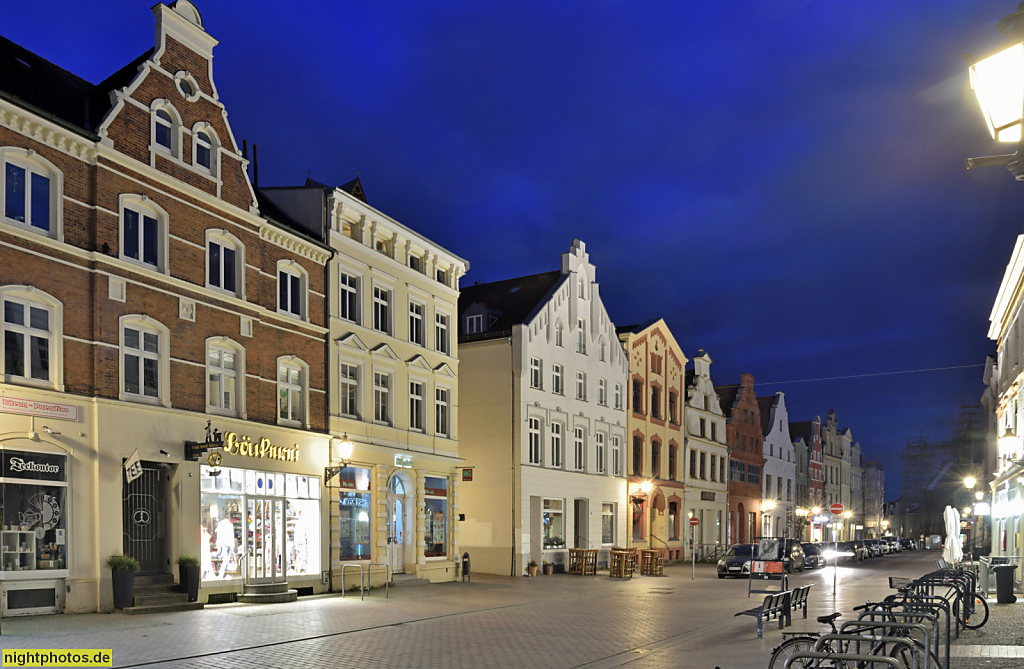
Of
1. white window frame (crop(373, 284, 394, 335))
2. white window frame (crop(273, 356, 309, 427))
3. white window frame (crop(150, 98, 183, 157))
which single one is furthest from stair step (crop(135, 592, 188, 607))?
white window frame (crop(373, 284, 394, 335))

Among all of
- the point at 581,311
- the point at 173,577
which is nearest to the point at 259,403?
the point at 173,577

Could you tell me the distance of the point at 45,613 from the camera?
18.1 meters

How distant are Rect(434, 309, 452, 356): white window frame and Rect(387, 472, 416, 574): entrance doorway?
5.22 meters

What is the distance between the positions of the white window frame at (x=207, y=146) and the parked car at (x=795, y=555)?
2967 cm

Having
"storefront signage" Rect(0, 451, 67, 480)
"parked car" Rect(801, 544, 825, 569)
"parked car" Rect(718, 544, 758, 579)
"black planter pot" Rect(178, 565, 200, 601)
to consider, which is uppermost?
"storefront signage" Rect(0, 451, 67, 480)

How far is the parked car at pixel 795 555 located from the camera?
42.2 m

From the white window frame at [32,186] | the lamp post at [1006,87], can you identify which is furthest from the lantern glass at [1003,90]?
the white window frame at [32,186]

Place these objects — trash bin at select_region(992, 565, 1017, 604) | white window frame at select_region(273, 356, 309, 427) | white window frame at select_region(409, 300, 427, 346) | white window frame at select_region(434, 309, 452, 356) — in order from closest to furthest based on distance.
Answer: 1. trash bin at select_region(992, 565, 1017, 604)
2. white window frame at select_region(273, 356, 309, 427)
3. white window frame at select_region(409, 300, 427, 346)
4. white window frame at select_region(434, 309, 452, 356)

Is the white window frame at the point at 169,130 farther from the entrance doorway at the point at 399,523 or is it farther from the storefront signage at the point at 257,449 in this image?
the entrance doorway at the point at 399,523

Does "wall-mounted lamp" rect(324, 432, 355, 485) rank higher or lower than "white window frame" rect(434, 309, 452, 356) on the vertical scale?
lower

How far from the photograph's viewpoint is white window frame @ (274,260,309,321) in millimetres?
26156

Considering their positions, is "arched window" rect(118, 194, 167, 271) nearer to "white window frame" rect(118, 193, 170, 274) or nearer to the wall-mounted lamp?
"white window frame" rect(118, 193, 170, 274)

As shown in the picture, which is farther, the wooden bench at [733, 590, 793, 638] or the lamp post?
the wooden bench at [733, 590, 793, 638]

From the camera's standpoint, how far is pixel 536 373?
129 feet
